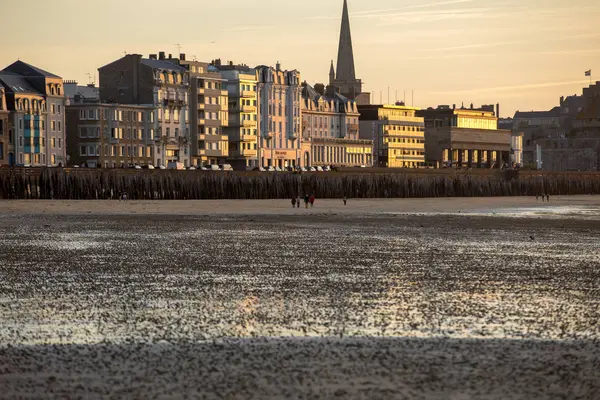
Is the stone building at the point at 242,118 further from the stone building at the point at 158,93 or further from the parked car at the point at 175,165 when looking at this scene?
the parked car at the point at 175,165

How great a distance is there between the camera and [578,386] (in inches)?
555

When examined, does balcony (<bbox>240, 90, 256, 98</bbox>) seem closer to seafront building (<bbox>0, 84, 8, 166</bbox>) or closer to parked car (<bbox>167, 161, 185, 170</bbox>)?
parked car (<bbox>167, 161, 185, 170</bbox>)

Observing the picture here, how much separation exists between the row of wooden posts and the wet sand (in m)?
42.6

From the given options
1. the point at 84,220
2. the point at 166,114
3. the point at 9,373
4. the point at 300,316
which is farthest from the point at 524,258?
the point at 166,114

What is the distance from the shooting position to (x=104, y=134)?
13862cm

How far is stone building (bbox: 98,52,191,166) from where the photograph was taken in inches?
5709

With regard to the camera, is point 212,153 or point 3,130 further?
point 212,153

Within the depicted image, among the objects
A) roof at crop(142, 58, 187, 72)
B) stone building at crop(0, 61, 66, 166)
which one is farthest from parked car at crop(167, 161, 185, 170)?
stone building at crop(0, 61, 66, 166)

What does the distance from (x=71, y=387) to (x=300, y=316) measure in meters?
5.82

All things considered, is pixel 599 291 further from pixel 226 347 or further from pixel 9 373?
pixel 9 373

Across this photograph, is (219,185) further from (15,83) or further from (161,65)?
(161,65)

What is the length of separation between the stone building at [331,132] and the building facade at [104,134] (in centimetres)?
3843

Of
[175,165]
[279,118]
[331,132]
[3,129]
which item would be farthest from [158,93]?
[331,132]

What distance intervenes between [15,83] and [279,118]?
48.7 m
